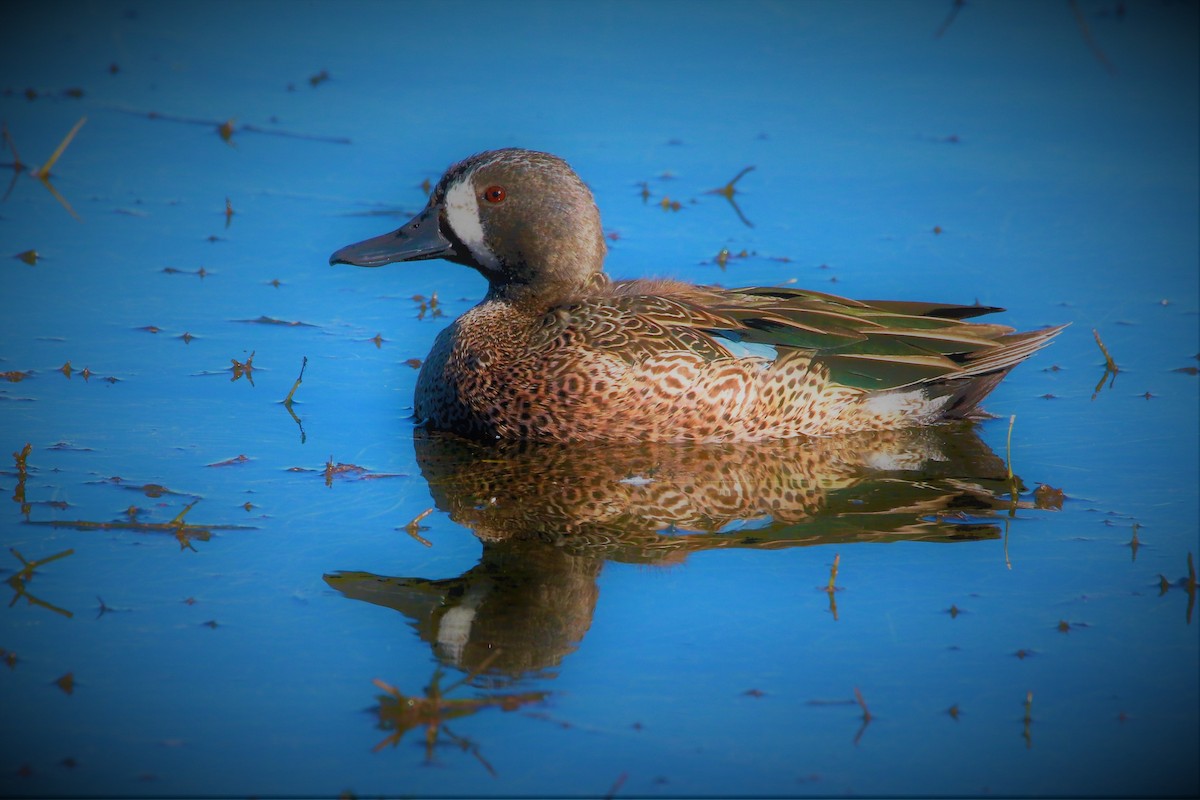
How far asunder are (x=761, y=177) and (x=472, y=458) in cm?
463

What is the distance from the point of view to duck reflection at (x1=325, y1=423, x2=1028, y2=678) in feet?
17.9

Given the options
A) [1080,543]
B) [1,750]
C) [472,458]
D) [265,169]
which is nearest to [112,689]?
[1,750]

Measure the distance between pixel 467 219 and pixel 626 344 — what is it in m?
1.10

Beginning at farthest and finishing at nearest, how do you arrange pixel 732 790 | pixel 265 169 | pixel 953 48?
1. pixel 953 48
2. pixel 265 169
3. pixel 732 790

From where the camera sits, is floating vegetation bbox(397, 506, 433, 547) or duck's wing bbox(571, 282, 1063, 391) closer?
floating vegetation bbox(397, 506, 433, 547)

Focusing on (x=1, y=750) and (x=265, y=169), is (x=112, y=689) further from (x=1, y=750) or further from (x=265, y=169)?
(x=265, y=169)

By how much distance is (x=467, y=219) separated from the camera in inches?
298

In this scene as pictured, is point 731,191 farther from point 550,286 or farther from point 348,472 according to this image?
point 348,472

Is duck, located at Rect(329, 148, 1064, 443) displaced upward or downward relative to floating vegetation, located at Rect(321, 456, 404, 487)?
upward

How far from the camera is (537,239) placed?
7473 mm

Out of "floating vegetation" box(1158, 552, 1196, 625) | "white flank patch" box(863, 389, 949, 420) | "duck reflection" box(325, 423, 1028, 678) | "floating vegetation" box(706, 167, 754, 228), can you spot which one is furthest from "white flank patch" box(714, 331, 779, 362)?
"floating vegetation" box(706, 167, 754, 228)

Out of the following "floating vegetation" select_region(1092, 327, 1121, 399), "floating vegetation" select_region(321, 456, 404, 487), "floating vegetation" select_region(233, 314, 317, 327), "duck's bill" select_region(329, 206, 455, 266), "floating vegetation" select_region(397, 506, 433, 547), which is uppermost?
"duck's bill" select_region(329, 206, 455, 266)

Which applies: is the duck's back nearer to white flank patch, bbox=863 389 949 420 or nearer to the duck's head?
white flank patch, bbox=863 389 949 420

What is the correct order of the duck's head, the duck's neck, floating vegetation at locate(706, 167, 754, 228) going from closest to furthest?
the duck's head < the duck's neck < floating vegetation at locate(706, 167, 754, 228)
